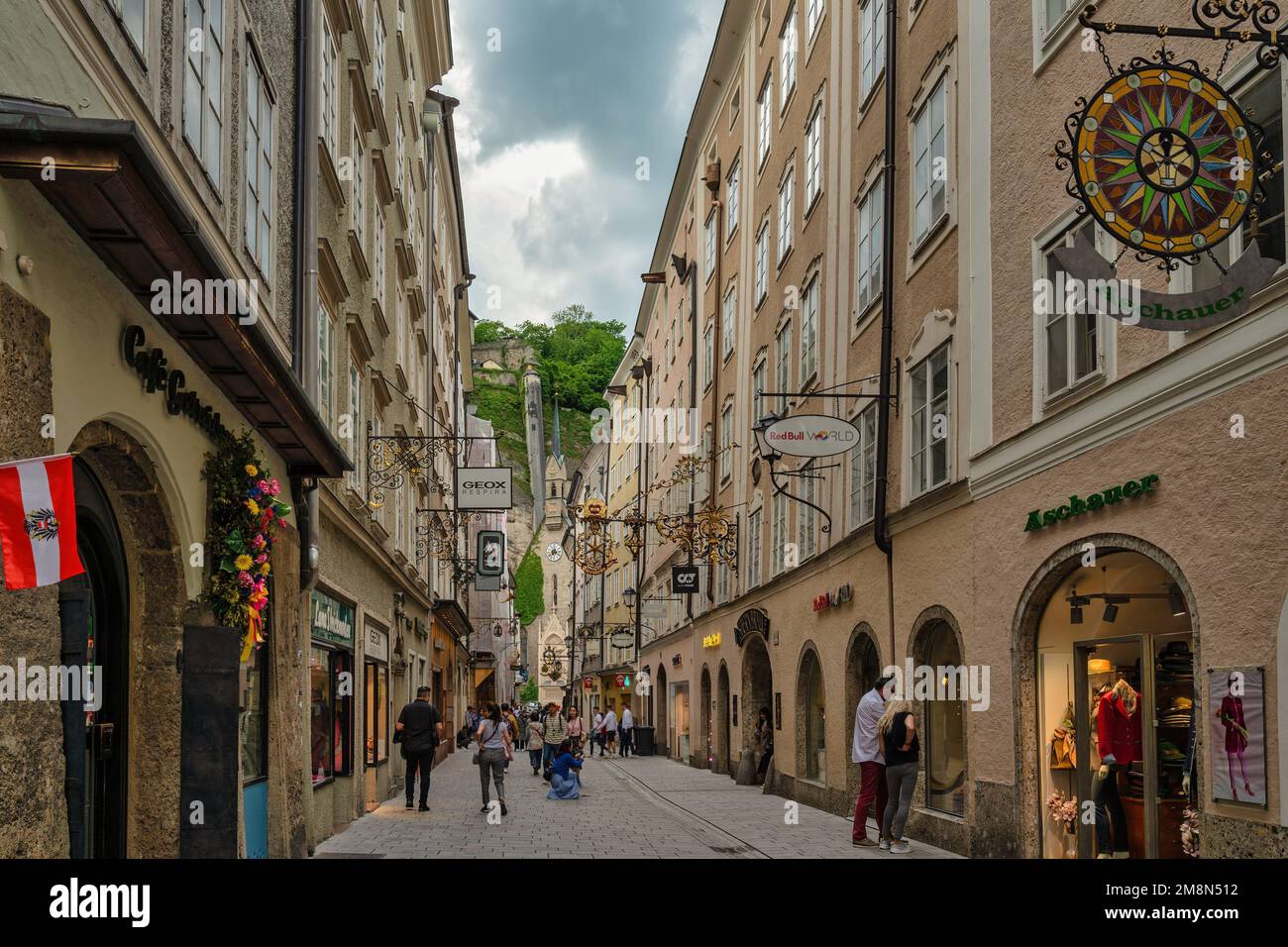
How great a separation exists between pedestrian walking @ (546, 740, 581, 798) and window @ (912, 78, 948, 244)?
11.5 metres

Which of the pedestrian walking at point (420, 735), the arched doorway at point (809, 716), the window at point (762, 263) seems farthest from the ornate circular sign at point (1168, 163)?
the window at point (762, 263)

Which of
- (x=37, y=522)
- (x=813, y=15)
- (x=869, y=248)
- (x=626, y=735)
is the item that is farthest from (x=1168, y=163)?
(x=626, y=735)

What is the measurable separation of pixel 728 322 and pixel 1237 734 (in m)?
25.1

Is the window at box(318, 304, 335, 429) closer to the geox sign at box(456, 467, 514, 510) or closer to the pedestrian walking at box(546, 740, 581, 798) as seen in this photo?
the geox sign at box(456, 467, 514, 510)

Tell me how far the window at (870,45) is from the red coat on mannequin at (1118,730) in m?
10.5

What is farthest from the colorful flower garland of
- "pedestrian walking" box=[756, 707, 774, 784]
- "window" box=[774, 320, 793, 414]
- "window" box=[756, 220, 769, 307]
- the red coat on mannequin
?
"window" box=[756, 220, 769, 307]

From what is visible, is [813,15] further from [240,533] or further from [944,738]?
[240,533]

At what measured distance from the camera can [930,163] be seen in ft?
52.7

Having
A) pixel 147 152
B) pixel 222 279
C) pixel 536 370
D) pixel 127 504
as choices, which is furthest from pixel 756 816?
pixel 536 370

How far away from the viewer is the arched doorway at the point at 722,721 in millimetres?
30922

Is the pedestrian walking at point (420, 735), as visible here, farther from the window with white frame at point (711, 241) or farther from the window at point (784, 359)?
the window with white frame at point (711, 241)
